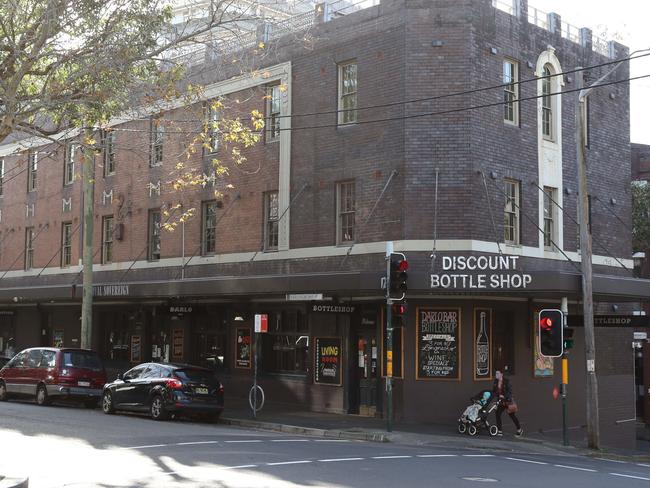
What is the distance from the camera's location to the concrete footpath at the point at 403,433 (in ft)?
63.8

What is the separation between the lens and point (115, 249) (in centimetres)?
3278

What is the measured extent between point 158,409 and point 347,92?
10133 mm

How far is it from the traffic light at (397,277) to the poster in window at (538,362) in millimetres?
6341

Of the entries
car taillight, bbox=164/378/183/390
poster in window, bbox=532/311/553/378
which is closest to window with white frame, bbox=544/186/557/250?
poster in window, bbox=532/311/553/378

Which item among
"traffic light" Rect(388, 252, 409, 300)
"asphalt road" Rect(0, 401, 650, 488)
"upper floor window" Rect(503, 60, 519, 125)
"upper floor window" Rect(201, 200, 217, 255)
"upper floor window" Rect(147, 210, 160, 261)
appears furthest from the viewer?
"upper floor window" Rect(147, 210, 160, 261)

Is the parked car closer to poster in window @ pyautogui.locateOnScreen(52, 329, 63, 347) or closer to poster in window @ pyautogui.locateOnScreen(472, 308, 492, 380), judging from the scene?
poster in window @ pyautogui.locateOnScreen(52, 329, 63, 347)

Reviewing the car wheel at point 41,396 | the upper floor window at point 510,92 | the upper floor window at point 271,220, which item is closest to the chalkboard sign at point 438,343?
the upper floor window at point 510,92

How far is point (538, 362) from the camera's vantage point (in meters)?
24.8

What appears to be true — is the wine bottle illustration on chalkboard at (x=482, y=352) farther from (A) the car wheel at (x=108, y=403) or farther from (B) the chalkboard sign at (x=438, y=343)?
(A) the car wheel at (x=108, y=403)

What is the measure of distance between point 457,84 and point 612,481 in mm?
12083

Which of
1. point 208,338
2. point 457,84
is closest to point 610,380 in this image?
point 457,84

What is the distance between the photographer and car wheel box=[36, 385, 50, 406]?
25.2 m

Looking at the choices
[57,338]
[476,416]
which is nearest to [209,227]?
[57,338]

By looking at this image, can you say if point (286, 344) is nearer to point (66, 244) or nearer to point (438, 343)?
point (438, 343)
